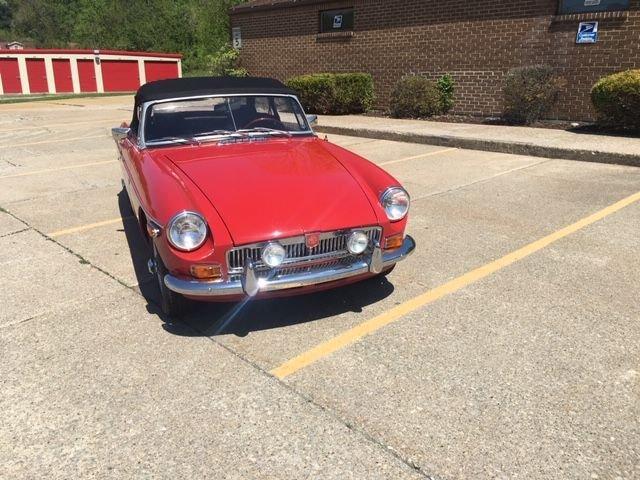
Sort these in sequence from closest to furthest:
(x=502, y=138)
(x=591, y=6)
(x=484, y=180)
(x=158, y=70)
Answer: (x=484, y=180) < (x=502, y=138) < (x=591, y=6) < (x=158, y=70)

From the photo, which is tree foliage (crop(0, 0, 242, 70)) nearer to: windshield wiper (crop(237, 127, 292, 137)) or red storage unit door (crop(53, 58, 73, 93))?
red storage unit door (crop(53, 58, 73, 93))

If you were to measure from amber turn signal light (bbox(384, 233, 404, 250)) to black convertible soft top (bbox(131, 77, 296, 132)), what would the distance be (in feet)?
6.58

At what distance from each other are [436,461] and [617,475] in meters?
0.74

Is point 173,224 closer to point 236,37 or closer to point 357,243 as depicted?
point 357,243

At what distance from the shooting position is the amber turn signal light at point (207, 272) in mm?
3221

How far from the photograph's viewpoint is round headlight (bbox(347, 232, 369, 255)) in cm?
347

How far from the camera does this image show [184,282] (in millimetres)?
3260

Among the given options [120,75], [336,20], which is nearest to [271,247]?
[336,20]

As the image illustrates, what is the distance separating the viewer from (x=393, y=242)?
374cm

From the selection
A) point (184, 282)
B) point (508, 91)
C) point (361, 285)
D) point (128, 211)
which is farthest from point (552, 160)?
point (184, 282)

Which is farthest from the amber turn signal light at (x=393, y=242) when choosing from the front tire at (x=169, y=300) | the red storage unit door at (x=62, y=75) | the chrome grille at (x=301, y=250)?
the red storage unit door at (x=62, y=75)

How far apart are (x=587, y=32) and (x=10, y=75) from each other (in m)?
37.4

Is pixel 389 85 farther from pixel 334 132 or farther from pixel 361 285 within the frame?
pixel 361 285

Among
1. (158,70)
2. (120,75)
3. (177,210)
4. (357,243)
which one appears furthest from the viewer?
(158,70)
